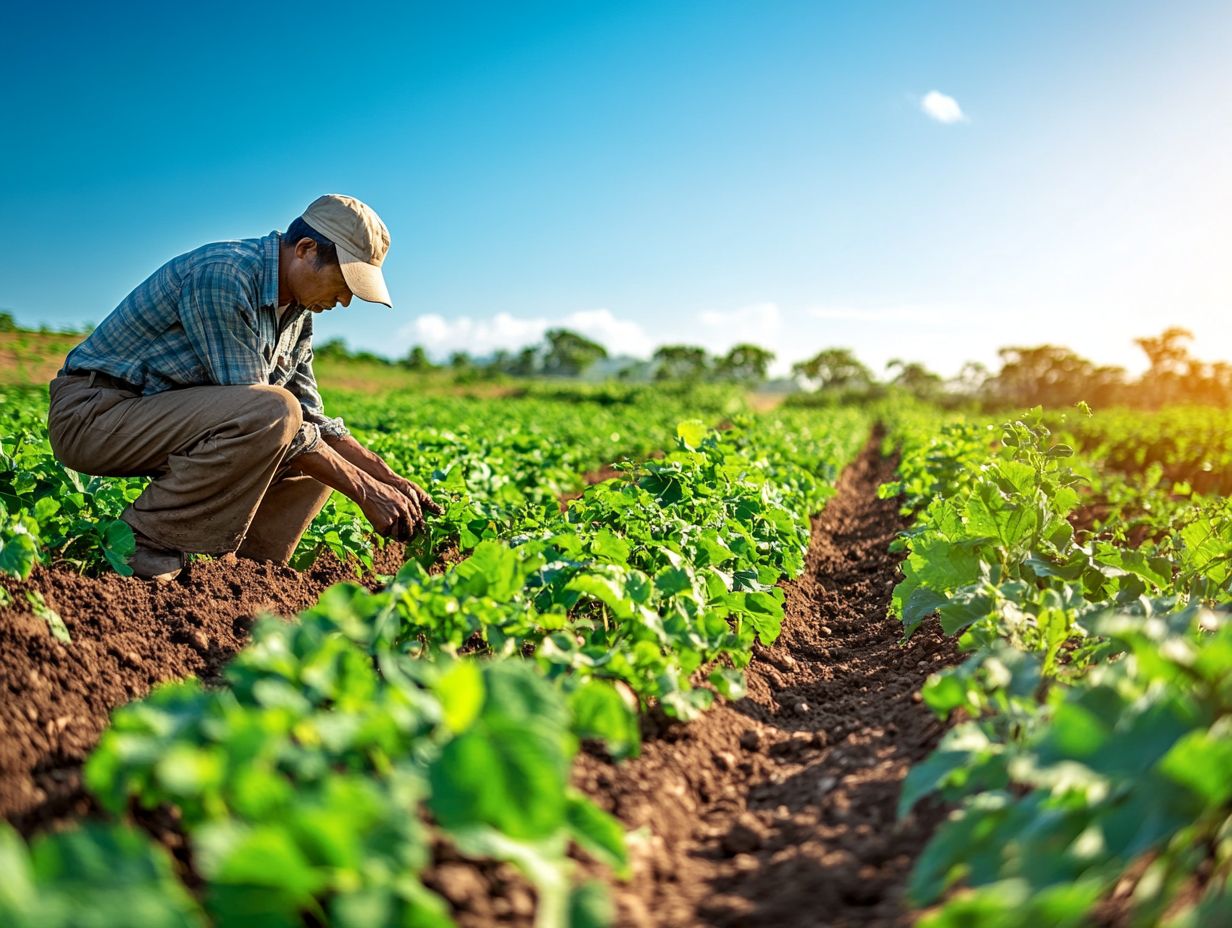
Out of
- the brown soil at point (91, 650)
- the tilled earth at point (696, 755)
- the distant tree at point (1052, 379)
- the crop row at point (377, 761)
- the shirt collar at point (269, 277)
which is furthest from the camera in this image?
the distant tree at point (1052, 379)

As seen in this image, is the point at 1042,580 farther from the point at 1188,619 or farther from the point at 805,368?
the point at 805,368

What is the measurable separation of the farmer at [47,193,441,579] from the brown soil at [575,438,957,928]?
5.97ft

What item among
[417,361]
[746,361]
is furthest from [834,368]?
[417,361]

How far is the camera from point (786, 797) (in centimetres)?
256

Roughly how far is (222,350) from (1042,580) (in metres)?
3.51

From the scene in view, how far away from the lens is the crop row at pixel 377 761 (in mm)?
1230

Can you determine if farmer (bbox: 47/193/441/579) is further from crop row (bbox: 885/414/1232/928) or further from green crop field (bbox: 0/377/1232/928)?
crop row (bbox: 885/414/1232/928)

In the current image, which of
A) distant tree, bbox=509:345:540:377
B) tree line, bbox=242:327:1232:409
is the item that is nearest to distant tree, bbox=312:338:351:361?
tree line, bbox=242:327:1232:409

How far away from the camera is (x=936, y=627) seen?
14.1 feet

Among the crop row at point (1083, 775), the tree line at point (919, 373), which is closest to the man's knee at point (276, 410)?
the crop row at point (1083, 775)

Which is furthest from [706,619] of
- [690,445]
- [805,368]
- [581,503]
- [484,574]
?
[805,368]

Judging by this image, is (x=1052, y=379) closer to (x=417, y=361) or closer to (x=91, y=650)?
(x=417, y=361)

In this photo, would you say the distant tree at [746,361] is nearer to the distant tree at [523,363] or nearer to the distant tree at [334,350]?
the distant tree at [523,363]

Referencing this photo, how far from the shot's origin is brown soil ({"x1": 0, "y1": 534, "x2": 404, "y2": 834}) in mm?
2250
